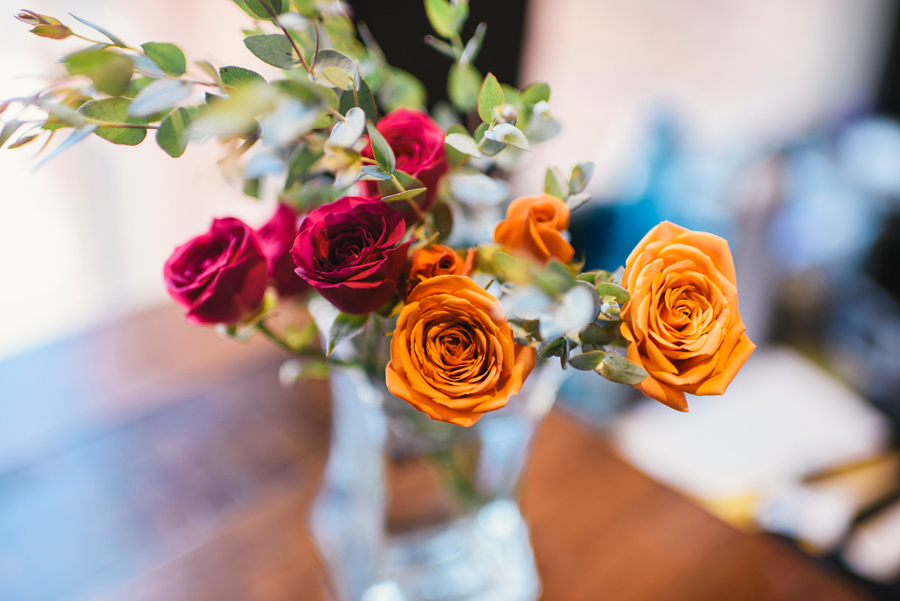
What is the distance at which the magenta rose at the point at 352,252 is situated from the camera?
298mm

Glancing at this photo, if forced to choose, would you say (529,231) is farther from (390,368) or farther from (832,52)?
(832,52)

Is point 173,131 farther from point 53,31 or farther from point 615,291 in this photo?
point 615,291

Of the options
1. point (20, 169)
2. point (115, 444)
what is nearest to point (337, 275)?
point (115, 444)

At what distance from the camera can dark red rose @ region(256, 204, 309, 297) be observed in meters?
0.38

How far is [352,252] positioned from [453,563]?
0.35 metres

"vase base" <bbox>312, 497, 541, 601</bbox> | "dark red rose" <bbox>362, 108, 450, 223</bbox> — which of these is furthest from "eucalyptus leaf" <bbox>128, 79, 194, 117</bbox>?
"vase base" <bbox>312, 497, 541, 601</bbox>

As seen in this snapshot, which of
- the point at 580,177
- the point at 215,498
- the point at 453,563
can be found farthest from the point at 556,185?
the point at 215,498

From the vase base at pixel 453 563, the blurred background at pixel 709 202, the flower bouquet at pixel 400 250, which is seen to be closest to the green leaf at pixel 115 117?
the flower bouquet at pixel 400 250

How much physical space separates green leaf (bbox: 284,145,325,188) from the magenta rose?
0.06 meters

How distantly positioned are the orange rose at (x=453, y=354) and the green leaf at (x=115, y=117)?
17 centimetres

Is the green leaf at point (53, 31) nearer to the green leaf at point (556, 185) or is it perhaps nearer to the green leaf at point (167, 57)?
the green leaf at point (167, 57)

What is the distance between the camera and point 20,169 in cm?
135

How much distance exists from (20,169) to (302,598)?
4.16ft

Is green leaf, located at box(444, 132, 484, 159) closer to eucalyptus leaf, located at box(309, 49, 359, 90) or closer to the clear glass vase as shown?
eucalyptus leaf, located at box(309, 49, 359, 90)
